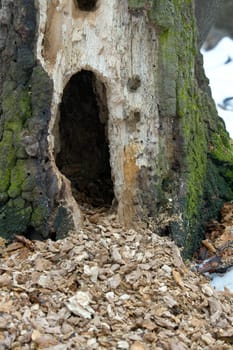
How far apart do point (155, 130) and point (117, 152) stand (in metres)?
0.31

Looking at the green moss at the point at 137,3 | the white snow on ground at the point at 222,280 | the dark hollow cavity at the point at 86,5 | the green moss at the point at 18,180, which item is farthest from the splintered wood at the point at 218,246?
the dark hollow cavity at the point at 86,5

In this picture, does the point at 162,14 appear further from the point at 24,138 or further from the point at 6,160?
the point at 6,160

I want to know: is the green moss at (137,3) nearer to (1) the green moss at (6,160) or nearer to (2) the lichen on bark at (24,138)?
(2) the lichen on bark at (24,138)

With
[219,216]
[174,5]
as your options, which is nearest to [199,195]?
[219,216]

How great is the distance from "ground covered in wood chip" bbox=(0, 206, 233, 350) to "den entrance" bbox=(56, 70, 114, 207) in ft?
3.35

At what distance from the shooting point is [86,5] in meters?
3.82

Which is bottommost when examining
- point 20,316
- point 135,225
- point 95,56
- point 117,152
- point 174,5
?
point 20,316

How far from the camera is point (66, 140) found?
15.1ft

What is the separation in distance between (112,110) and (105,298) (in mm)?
1441

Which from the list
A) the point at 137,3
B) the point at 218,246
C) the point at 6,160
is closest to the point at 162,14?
the point at 137,3

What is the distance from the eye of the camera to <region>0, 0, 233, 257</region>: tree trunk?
3.48 m

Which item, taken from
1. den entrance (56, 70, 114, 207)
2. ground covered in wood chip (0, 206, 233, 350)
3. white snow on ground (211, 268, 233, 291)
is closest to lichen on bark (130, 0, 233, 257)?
white snow on ground (211, 268, 233, 291)

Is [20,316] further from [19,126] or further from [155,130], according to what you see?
[155,130]

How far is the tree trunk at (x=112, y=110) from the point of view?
137 inches
